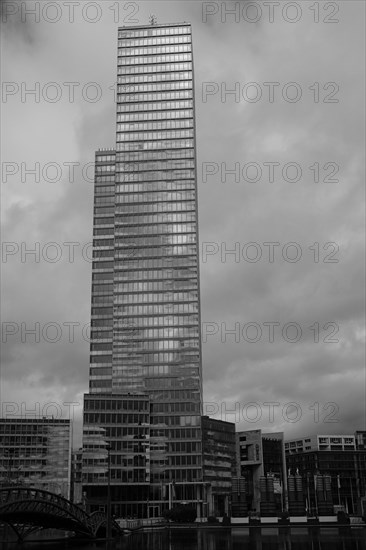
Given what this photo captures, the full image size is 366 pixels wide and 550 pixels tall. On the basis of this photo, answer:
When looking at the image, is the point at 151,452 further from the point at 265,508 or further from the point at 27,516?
the point at 27,516

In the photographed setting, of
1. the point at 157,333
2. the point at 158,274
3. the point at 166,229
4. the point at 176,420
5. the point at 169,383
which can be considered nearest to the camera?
the point at 176,420

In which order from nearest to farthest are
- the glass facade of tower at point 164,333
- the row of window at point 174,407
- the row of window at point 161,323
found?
the glass facade of tower at point 164,333 → the row of window at point 174,407 → the row of window at point 161,323

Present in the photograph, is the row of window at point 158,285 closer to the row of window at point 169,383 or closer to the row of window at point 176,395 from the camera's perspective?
the row of window at point 169,383

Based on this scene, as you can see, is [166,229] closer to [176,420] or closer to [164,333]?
[164,333]

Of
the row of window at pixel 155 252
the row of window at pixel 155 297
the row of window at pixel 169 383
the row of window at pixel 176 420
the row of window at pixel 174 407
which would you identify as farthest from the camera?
the row of window at pixel 155 252

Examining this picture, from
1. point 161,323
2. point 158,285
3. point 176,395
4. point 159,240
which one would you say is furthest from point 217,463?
point 159,240

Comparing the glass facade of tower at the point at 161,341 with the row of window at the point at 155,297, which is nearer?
the glass facade of tower at the point at 161,341

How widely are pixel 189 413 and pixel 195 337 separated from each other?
71.1ft

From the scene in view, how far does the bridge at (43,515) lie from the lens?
57500 millimetres

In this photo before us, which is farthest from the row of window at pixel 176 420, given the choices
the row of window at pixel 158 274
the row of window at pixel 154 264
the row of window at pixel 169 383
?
the row of window at pixel 154 264

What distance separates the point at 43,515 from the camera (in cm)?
6481

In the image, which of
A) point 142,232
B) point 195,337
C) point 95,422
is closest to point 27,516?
point 95,422

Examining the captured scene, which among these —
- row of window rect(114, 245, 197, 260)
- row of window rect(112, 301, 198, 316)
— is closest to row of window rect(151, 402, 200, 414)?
row of window rect(112, 301, 198, 316)

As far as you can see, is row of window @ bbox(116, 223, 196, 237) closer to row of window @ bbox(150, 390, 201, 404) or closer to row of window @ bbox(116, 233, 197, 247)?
row of window @ bbox(116, 233, 197, 247)
